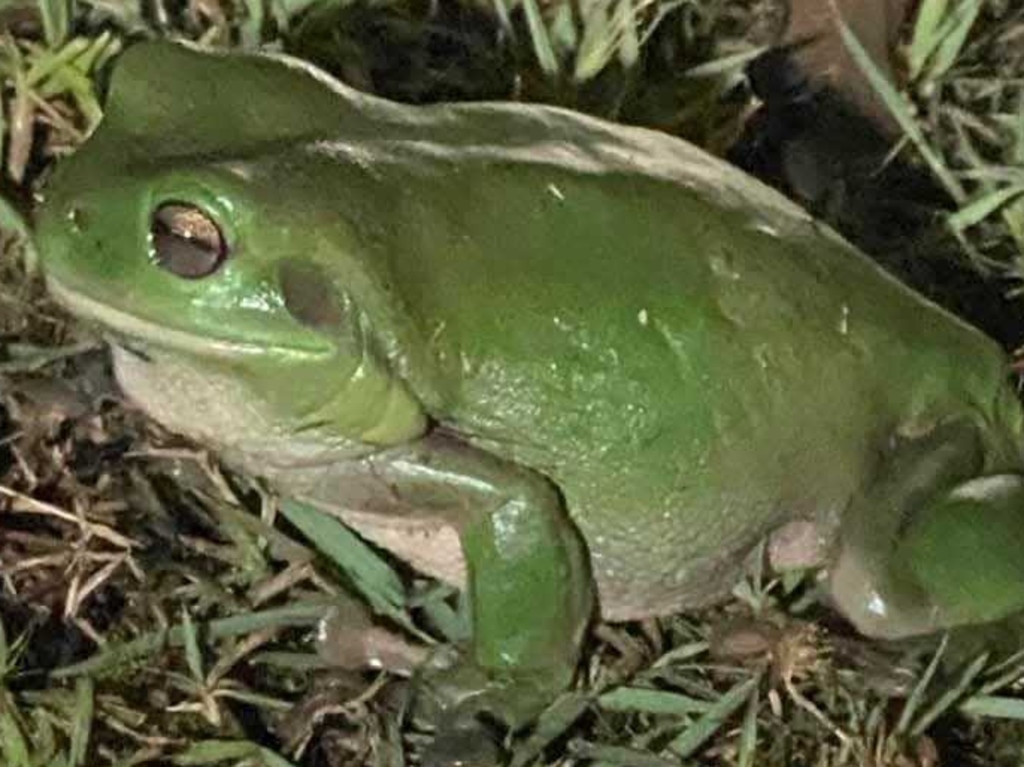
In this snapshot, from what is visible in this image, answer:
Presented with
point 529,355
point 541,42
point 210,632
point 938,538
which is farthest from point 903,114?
point 210,632

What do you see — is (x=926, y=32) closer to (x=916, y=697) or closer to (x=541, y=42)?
(x=541, y=42)

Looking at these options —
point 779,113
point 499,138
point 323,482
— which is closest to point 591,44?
point 779,113

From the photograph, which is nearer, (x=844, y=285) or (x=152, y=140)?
(x=152, y=140)

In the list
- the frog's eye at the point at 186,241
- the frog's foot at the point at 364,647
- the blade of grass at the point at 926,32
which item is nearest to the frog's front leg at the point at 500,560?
the frog's foot at the point at 364,647

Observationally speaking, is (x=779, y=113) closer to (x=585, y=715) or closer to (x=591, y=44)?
(x=591, y=44)

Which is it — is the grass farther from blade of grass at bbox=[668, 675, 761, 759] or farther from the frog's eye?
the frog's eye

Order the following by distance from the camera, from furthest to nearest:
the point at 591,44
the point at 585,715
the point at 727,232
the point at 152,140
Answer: the point at 591,44 < the point at 585,715 < the point at 727,232 < the point at 152,140

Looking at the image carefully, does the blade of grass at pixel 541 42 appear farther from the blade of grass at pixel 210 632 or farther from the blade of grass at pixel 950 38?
the blade of grass at pixel 210 632
